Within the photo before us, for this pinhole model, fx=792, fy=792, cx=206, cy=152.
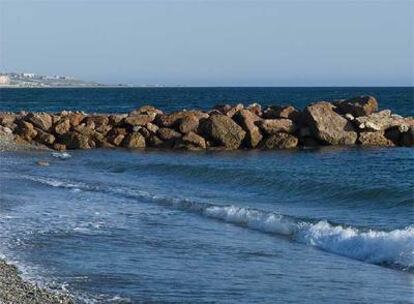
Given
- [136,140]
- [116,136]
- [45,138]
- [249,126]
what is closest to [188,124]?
[136,140]

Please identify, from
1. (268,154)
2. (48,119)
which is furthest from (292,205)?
(48,119)

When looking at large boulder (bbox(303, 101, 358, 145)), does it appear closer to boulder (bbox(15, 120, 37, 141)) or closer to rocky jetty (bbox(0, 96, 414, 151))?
rocky jetty (bbox(0, 96, 414, 151))

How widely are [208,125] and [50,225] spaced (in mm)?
19883

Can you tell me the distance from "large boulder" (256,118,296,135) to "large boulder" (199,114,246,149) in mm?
1076

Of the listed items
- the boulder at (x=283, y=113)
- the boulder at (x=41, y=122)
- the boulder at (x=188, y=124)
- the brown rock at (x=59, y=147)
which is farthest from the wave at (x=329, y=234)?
the boulder at (x=41, y=122)

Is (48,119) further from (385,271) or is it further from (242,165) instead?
(385,271)

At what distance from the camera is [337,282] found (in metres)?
12.0

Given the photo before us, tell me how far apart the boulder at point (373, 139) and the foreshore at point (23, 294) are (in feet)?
86.1

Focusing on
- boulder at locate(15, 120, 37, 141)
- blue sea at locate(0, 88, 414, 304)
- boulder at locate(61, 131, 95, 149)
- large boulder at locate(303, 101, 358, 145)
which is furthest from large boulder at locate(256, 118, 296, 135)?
boulder at locate(15, 120, 37, 141)

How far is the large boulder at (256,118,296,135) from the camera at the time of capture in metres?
36.7

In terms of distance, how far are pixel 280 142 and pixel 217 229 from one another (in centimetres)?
1892

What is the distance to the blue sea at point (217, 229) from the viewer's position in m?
11.7

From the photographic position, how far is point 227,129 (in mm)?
36656

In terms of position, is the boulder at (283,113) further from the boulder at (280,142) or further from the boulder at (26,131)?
the boulder at (26,131)
